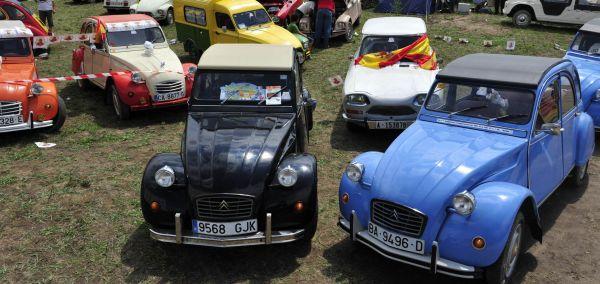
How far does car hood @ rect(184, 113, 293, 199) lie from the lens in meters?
5.41

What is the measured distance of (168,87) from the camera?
10570mm

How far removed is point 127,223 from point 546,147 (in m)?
4.97

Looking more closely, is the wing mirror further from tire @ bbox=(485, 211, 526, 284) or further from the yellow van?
the yellow van

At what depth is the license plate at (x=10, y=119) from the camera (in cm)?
899

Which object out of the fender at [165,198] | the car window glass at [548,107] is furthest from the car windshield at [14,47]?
the car window glass at [548,107]

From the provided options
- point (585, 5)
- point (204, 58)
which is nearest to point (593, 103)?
point (204, 58)

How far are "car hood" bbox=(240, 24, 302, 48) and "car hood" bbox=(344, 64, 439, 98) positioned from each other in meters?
3.88

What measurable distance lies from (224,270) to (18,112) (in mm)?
5627

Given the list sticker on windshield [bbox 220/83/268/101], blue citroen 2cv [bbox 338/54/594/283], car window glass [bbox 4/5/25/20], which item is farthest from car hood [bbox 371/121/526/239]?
car window glass [bbox 4/5/25/20]

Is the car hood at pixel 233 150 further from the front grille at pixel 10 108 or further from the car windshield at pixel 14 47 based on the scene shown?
the car windshield at pixel 14 47

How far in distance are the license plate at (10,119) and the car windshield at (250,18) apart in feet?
20.6

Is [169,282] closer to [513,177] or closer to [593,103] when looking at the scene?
[513,177]

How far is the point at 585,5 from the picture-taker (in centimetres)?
1797

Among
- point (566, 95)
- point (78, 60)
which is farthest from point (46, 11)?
point (566, 95)
